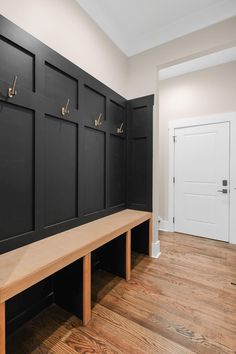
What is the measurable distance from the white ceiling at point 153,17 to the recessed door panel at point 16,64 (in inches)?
43.0

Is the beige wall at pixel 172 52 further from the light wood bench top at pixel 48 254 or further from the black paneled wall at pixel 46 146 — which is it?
the light wood bench top at pixel 48 254

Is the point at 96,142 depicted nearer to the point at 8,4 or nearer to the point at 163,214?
the point at 8,4

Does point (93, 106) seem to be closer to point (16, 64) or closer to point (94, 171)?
point (94, 171)

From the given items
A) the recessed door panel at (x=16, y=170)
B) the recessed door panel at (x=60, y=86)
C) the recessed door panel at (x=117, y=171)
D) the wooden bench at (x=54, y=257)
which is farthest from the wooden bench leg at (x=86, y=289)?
the recessed door panel at (x=60, y=86)

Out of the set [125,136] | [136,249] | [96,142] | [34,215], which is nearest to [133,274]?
[136,249]

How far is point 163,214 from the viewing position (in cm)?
382

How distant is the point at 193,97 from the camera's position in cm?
347

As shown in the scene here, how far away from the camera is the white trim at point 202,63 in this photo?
2.98 meters

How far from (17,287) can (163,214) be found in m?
3.20

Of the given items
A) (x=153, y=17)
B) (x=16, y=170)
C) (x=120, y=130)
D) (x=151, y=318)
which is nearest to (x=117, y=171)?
(x=120, y=130)

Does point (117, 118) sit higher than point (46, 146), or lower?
higher

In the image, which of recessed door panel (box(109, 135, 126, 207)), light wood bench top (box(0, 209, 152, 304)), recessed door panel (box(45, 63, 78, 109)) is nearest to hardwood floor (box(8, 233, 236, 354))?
light wood bench top (box(0, 209, 152, 304))

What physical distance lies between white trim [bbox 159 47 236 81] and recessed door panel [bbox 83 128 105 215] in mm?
2042

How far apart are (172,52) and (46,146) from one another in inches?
83.1
